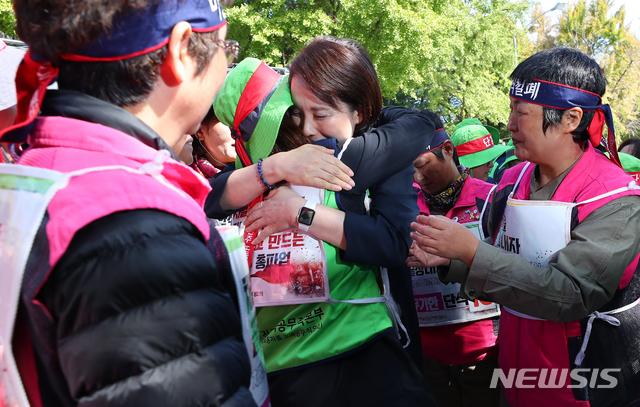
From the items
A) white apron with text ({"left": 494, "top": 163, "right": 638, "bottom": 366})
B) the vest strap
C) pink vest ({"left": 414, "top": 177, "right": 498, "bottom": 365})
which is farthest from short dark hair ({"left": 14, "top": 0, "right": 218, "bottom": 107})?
pink vest ({"left": 414, "top": 177, "right": 498, "bottom": 365})

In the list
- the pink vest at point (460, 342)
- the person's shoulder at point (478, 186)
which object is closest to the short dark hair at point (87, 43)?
the pink vest at point (460, 342)

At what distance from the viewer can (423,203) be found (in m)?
3.72

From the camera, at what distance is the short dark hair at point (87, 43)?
0.89 meters

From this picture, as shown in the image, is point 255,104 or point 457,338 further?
point 457,338

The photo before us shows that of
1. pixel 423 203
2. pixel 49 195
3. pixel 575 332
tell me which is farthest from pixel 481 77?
pixel 49 195

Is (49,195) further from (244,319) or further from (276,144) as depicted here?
(276,144)

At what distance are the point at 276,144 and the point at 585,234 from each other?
1.39m

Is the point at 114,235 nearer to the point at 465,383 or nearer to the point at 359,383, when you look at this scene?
the point at 359,383

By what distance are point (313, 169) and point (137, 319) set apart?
1.10 metres

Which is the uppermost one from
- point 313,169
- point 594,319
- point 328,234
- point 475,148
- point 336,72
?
point 336,72

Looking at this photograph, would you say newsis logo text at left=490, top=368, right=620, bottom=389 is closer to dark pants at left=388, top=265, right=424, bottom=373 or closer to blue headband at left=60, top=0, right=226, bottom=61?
dark pants at left=388, top=265, right=424, bottom=373

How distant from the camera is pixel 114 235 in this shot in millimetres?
789

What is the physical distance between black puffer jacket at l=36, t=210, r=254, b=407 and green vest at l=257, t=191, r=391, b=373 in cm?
87

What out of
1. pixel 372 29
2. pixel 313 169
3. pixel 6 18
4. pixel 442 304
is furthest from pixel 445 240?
pixel 372 29
